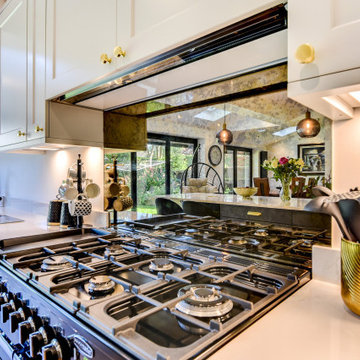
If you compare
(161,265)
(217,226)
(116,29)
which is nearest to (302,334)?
(161,265)

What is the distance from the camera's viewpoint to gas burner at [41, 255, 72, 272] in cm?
101

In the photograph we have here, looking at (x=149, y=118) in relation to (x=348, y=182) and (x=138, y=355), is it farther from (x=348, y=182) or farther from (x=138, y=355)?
(x=138, y=355)

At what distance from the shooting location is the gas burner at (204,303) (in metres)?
0.66

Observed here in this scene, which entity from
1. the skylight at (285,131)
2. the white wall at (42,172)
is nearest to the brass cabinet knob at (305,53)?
the skylight at (285,131)

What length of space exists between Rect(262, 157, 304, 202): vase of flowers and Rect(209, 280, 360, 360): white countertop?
1.31 feet

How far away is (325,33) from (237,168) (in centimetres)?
65

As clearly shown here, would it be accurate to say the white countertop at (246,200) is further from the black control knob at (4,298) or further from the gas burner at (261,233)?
the black control knob at (4,298)

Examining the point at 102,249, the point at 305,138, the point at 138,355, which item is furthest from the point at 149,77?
the point at 138,355

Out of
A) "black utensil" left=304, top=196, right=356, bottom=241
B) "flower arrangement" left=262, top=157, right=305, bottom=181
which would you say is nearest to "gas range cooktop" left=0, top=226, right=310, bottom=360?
"black utensil" left=304, top=196, right=356, bottom=241

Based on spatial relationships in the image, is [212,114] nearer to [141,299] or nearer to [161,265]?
[161,265]

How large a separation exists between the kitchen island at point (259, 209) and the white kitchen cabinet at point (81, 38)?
68 centimetres

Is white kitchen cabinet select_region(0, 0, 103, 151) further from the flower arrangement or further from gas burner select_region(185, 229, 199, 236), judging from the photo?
the flower arrangement

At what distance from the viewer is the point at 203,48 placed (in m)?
0.88

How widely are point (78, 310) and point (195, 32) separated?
77cm
